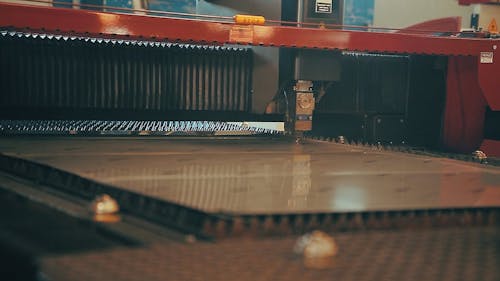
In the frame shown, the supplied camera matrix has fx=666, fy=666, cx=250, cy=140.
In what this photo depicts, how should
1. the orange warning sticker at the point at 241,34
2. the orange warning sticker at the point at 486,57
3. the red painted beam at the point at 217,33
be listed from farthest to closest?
1. the orange warning sticker at the point at 486,57
2. the orange warning sticker at the point at 241,34
3. the red painted beam at the point at 217,33

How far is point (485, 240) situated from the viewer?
5.50ft

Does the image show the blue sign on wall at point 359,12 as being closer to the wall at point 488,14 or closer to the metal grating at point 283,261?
the wall at point 488,14

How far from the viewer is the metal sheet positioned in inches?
72.7

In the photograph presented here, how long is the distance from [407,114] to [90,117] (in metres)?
2.03

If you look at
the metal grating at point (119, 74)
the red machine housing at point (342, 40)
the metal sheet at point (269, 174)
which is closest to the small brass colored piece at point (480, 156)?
the red machine housing at point (342, 40)

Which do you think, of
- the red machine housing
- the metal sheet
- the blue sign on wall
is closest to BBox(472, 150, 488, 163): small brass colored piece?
the red machine housing

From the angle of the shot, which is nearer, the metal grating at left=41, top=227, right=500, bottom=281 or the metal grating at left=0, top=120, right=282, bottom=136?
the metal grating at left=41, top=227, right=500, bottom=281

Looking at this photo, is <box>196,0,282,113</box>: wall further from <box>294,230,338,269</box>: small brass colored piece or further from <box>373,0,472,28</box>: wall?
<box>373,0,472,28</box>: wall

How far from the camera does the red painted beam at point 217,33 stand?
3.13 meters

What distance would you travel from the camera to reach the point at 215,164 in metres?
2.62

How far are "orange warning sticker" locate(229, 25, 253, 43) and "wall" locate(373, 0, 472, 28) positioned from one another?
3.40 metres

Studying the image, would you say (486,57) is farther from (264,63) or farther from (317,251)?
(317,251)

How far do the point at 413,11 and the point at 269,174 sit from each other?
15.6 feet

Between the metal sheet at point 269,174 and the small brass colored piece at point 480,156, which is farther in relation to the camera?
the small brass colored piece at point 480,156
